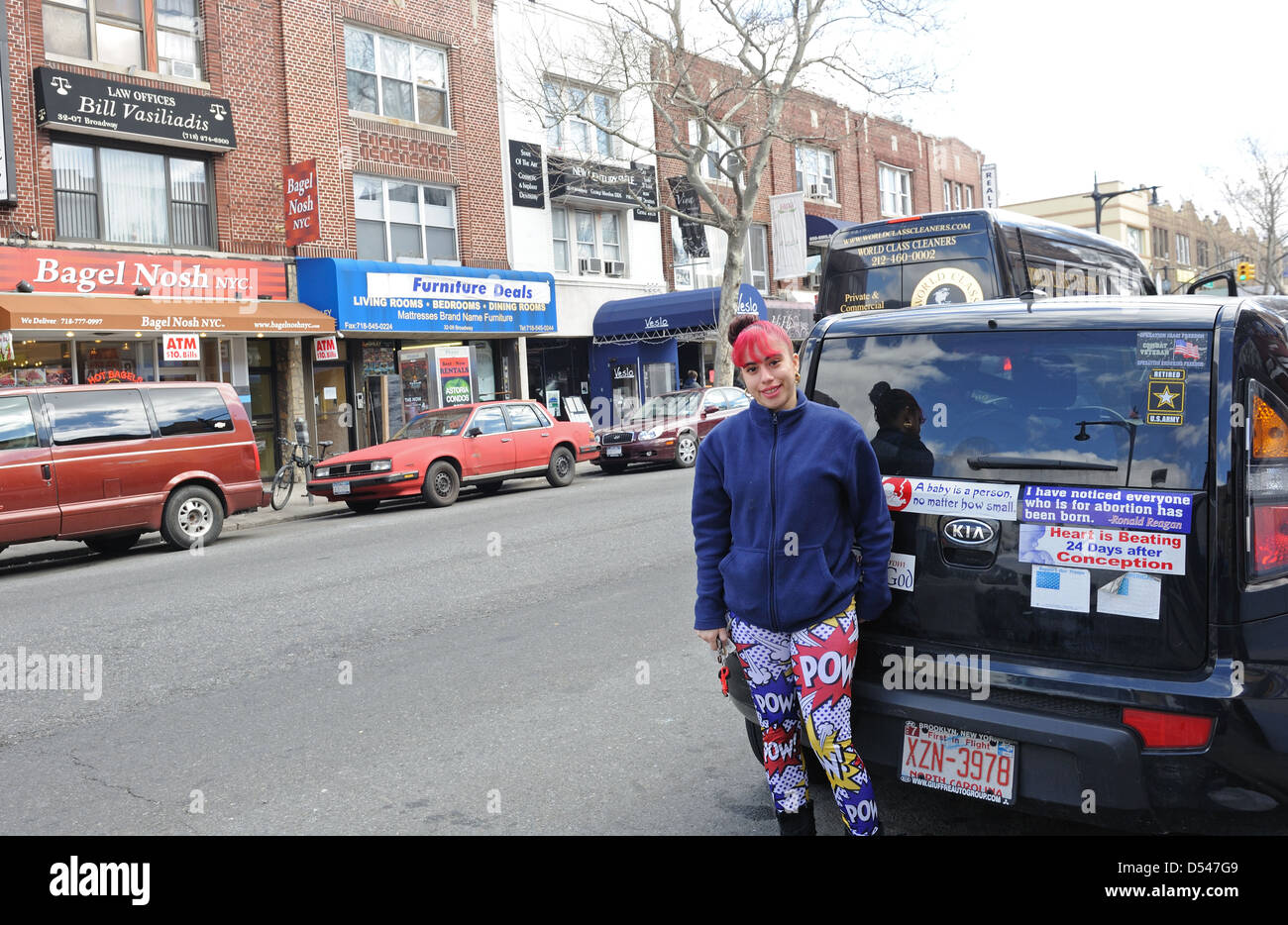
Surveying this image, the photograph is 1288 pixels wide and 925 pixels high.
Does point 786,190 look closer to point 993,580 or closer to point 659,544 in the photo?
point 659,544

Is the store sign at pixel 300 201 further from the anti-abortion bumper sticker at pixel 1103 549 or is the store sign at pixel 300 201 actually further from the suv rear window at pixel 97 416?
the anti-abortion bumper sticker at pixel 1103 549

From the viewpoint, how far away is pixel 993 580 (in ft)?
10.5

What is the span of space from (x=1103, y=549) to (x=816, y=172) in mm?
33237

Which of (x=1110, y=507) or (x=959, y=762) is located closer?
(x=1110, y=507)

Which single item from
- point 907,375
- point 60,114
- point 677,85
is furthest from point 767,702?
point 677,85

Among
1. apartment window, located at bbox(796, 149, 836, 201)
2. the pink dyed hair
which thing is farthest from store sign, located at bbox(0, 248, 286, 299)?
apartment window, located at bbox(796, 149, 836, 201)

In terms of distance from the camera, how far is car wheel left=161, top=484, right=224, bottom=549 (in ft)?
38.6

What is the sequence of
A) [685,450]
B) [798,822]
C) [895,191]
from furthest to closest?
[895,191], [685,450], [798,822]

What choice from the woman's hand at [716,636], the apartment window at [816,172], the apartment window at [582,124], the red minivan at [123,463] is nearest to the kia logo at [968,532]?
the woman's hand at [716,636]

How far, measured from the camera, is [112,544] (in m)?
12.4

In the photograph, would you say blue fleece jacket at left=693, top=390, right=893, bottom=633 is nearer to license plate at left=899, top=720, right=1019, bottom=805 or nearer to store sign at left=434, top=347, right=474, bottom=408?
license plate at left=899, top=720, right=1019, bottom=805

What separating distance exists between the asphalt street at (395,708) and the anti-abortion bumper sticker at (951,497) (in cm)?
125

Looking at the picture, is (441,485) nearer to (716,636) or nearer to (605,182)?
(716,636)

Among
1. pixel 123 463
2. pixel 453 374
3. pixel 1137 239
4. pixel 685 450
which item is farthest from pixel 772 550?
pixel 1137 239
